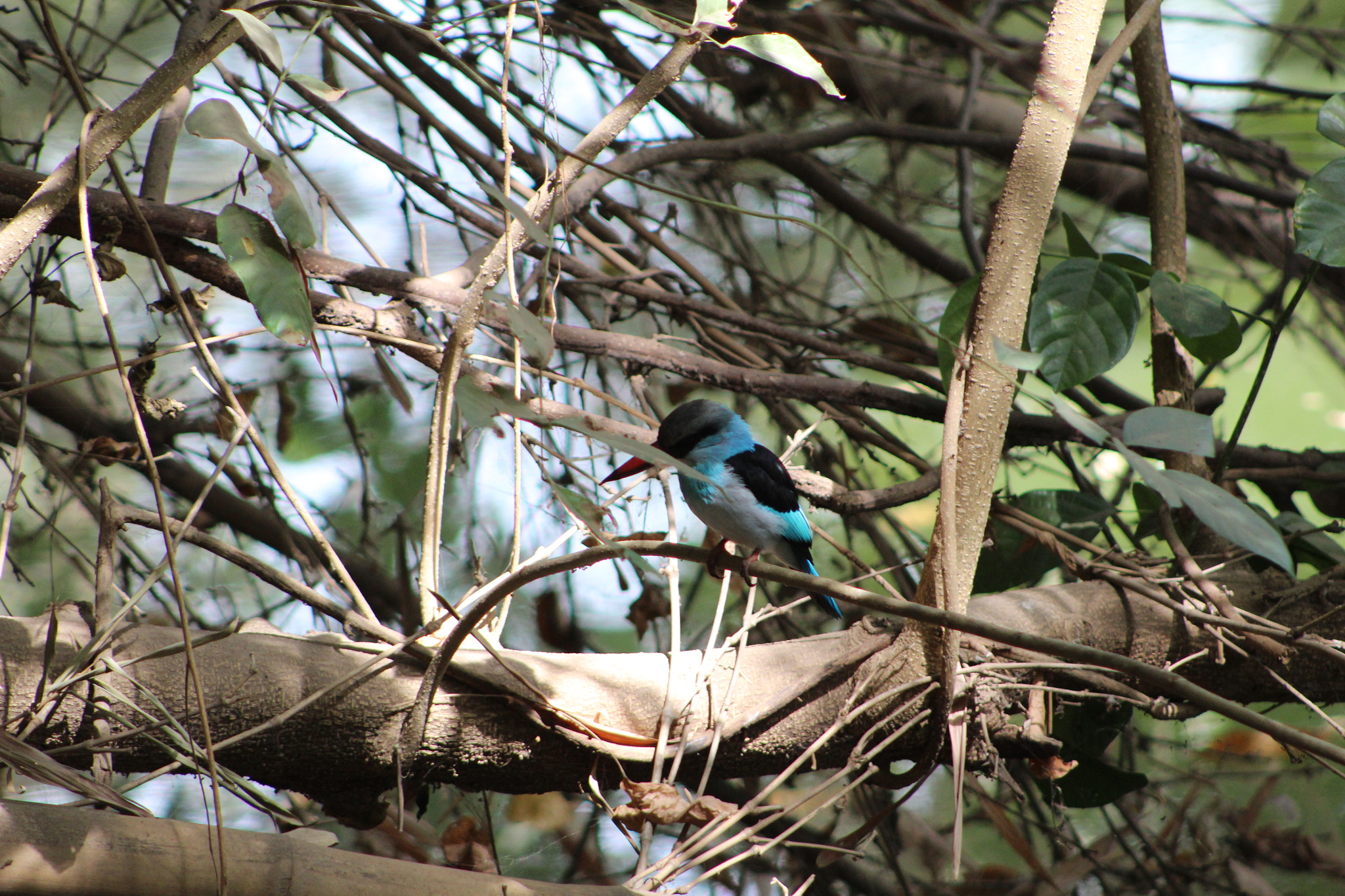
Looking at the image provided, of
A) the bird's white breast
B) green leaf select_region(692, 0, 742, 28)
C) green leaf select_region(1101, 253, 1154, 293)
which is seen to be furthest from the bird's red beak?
green leaf select_region(1101, 253, 1154, 293)

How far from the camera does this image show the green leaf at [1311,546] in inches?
78.3

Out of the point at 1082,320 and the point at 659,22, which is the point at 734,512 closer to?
the point at 1082,320

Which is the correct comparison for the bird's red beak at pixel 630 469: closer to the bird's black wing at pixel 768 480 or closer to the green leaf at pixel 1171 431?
the bird's black wing at pixel 768 480

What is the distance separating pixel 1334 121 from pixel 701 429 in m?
1.29

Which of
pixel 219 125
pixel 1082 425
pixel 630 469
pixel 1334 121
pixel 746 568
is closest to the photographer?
pixel 1082 425

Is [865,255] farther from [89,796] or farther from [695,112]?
[89,796]

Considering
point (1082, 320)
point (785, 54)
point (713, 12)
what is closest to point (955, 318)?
point (1082, 320)

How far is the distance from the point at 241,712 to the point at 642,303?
1431mm

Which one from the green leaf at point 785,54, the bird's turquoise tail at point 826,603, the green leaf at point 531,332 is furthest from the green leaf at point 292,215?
the bird's turquoise tail at point 826,603

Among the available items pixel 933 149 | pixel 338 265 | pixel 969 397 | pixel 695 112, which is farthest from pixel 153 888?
pixel 933 149

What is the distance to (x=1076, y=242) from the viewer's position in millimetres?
2064

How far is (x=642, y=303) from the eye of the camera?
2.42 meters

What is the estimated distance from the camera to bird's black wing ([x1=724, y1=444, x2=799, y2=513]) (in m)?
1.98

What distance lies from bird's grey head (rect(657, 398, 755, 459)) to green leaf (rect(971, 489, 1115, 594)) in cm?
60
